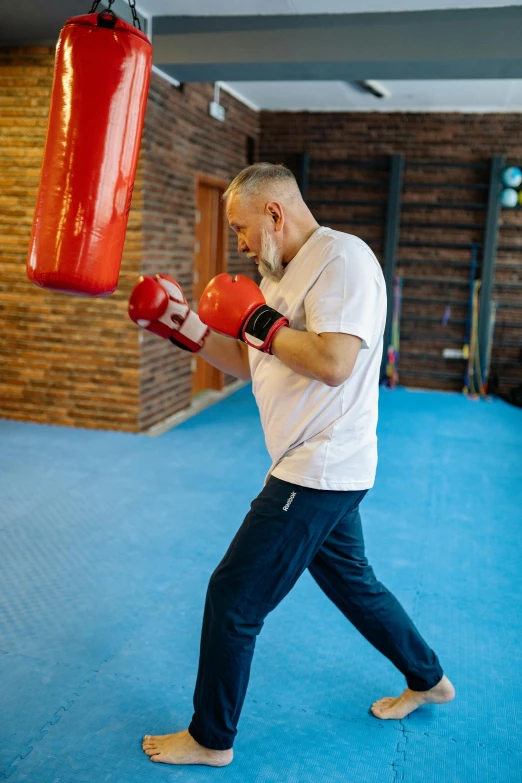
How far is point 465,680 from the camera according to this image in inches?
89.5

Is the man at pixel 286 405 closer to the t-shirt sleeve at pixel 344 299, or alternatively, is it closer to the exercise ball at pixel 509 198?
the t-shirt sleeve at pixel 344 299

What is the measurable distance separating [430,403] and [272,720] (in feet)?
17.1

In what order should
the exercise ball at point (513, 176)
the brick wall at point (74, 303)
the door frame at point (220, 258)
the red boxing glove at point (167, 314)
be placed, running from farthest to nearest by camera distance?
the exercise ball at point (513, 176)
the door frame at point (220, 258)
the brick wall at point (74, 303)
the red boxing glove at point (167, 314)

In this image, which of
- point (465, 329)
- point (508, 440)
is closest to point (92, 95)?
point (508, 440)

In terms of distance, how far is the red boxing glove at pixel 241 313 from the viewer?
1.70 m

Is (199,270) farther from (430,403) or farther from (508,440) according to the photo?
(508,440)

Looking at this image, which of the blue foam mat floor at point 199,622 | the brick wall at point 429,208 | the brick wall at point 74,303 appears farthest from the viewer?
the brick wall at point 429,208

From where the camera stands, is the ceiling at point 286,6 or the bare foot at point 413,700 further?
the ceiling at point 286,6

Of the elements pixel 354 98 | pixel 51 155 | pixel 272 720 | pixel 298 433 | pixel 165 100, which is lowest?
pixel 272 720

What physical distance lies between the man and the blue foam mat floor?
0.77ft

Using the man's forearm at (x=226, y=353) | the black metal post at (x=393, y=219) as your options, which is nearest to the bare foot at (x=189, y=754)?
the man's forearm at (x=226, y=353)

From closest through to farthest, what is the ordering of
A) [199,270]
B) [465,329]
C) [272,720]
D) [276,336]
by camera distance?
[276,336] → [272,720] → [199,270] → [465,329]

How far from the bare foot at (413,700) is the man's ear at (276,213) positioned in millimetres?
1377

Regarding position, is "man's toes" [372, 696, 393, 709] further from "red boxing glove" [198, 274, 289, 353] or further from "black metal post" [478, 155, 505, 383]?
"black metal post" [478, 155, 505, 383]
